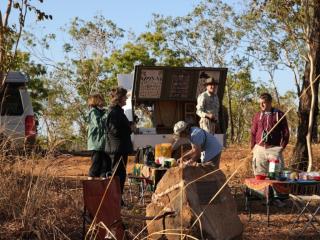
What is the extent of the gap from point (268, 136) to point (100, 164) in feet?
7.15

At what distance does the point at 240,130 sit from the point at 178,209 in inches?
1135

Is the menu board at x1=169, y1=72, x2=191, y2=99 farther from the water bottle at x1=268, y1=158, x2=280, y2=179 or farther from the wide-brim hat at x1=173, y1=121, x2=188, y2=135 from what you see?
the wide-brim hat at x1=173, y1=121, x2=188, y2=135

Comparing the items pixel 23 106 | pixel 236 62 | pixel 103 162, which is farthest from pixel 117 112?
pixel 236 62

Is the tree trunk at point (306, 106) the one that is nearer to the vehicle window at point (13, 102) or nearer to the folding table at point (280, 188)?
the folding table at point (280, 188)

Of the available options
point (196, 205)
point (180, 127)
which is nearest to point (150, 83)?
point (180, 127)

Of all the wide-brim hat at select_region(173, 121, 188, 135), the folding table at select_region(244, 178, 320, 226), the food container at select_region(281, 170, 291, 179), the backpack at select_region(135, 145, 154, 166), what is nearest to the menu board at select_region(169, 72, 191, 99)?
the backpack at select_region(135, 145, 154, 166)

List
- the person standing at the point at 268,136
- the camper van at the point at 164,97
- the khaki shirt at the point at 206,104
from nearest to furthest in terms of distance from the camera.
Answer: the person standing at the point at 268,136 < the khaki shirt at the point at 206,104 < the camper van at the point at 164,97

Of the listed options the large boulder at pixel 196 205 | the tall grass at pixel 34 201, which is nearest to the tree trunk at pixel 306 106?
the large boulder at pixel 196 205

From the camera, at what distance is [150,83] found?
16.2m

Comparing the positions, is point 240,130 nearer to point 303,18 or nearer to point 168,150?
point 303,18

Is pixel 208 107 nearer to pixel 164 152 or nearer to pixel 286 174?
pixel 164 152

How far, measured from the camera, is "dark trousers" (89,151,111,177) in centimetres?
907

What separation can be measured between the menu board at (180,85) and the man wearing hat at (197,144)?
8060 mm

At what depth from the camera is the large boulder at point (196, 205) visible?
21.0ft
